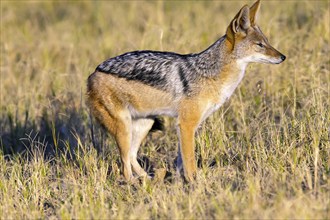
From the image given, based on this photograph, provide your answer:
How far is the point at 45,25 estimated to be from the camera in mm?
15727

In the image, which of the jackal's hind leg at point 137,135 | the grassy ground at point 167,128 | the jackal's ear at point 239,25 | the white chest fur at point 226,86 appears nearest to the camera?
the grassy ground at point 167,128

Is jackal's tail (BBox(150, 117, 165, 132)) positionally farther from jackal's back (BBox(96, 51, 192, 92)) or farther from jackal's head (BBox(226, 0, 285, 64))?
jackal's head (BBox(226, 0, 285, 64))

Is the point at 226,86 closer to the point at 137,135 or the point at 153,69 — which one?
the point at 153,69

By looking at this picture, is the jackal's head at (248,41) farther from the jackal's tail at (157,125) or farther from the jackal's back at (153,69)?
the jackal's tail at (157,125)

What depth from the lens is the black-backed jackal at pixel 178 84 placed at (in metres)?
7.73

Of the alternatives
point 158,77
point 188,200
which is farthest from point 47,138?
point 188,200

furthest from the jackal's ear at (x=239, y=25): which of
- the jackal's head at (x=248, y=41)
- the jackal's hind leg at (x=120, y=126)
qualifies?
the jackal's hind leg at (x=120, y=126)

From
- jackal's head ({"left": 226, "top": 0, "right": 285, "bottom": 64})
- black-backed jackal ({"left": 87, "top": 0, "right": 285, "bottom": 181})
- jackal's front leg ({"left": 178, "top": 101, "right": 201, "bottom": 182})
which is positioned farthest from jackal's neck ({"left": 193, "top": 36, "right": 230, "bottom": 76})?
jackal's front leg ({"left": 178, "top": 101, "right": 201, "bottom": 182})

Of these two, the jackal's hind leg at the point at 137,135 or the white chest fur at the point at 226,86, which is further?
the jackal's hind leg at the point at 137,135

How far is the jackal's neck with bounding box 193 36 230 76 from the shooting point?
7832mm

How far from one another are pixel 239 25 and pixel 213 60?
19.8 inches

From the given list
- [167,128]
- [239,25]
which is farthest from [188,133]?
[167,128]

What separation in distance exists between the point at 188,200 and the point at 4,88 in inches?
256

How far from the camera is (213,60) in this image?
7906 millimetres
